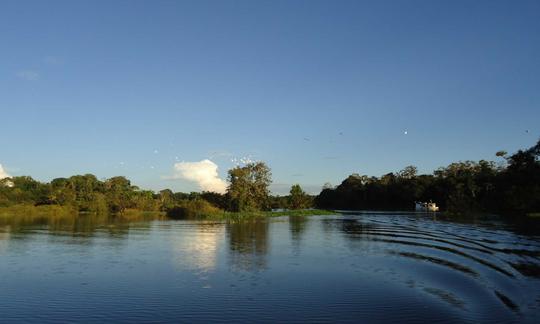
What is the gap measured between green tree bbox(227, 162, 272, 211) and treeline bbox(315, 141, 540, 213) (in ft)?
173

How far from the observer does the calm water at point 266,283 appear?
559 inches

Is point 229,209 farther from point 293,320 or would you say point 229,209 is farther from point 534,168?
point 293,320

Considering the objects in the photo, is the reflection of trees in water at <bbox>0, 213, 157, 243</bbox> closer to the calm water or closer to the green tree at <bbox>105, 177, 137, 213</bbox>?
the calm water

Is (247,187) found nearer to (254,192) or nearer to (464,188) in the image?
(254,192)

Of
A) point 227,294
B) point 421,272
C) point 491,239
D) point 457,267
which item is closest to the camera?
point 227,294

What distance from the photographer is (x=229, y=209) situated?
363ft

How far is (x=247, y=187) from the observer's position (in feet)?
358

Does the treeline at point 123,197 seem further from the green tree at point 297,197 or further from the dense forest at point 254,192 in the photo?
the green tree at point 297,197

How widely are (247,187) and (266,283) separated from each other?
296ft

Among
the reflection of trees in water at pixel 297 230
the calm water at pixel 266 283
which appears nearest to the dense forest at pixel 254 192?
the reflection of trees in water at pixel 297 230

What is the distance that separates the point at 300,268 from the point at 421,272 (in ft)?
21.1

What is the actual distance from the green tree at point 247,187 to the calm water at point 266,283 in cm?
7395

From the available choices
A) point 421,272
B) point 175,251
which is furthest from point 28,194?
point 421,272

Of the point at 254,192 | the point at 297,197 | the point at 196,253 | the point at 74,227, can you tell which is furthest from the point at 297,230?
the point at 297,197
